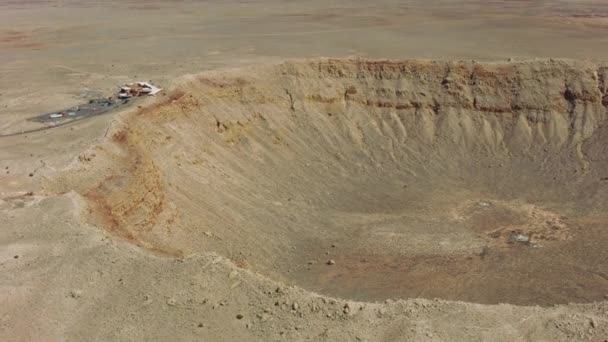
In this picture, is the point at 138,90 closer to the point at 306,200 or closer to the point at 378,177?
the point at 306,200

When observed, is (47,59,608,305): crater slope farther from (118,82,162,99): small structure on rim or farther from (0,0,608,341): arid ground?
(118,82,162,99): small structure on rim

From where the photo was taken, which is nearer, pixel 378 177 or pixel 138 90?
pixel 378 177

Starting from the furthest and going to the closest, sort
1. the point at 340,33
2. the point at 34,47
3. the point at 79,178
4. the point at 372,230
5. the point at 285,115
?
1. the point at 340,33
2. the point at 34,47
3. the point at 285,115
4. the point at 372,230
5. the point at 79,178

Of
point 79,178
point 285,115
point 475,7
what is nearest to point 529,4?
point 475,7

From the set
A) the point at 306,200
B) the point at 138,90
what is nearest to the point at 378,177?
the point at 306,200

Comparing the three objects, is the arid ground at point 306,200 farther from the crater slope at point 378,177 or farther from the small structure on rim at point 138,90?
the small structure on rim at point 138,90

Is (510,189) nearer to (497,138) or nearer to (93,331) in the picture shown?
(497,138)
